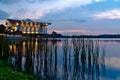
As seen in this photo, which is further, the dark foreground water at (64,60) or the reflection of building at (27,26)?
the reflection of building at (27,26)

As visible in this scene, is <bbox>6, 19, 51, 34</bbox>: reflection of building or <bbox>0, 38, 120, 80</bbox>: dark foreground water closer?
<bbox>0, 38, 120, 80</bbox>: dark foreground water

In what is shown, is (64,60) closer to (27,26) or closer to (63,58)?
(63,58)

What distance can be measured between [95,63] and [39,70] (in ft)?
8.64

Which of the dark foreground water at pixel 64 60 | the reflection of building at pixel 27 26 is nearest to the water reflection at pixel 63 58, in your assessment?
the dark foreground water at pixel 64 60

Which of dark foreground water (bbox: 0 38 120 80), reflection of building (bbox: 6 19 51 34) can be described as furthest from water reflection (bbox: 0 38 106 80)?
reflection of building (bbox: 6 19 51 34)

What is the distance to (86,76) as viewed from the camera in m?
12.5

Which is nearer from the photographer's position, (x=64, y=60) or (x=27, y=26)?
(x=64, y=60)

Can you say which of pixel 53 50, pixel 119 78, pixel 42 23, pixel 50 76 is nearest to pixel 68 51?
pixel 53 50

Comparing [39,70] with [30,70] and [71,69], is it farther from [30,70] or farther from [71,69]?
[71,69]

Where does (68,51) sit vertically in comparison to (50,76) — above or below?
above

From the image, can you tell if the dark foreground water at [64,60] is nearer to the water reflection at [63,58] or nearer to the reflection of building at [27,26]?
the water reflection at [63,58]

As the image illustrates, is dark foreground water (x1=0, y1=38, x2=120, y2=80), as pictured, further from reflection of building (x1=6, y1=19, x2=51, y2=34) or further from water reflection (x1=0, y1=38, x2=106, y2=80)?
reflection of building (x1=6, y1=19, x2=51, y2=34)

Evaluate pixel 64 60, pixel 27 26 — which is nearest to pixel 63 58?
pixel 64 60

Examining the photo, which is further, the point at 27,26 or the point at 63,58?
the point at 27,26
